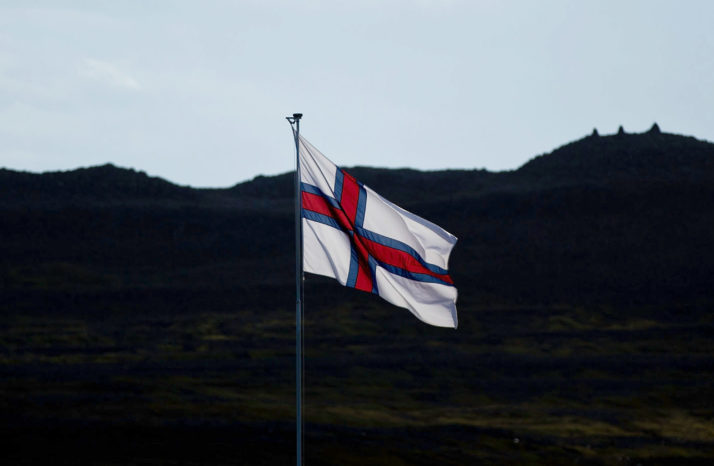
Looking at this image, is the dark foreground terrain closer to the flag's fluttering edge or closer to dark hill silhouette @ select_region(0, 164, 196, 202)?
dark hill silhouette @ select_region(0, 164, 196, 202)

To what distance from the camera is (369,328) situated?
193 feet

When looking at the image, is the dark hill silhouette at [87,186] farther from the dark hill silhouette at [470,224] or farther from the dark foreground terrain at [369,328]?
the dark foreground terrain at [369,328]

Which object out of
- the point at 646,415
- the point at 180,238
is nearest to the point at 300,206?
the point at 646,415

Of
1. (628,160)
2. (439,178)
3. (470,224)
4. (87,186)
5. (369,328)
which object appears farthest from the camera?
(439,178)

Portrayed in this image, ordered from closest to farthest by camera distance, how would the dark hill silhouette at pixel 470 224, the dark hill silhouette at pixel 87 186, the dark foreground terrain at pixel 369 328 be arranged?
the dark foreground terrain at pixel 369 328
the dark hill silhouette at pixel 470 224
the dark hill silhouette at pixel 87 186

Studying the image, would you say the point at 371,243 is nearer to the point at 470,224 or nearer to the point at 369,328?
the point at 369,328

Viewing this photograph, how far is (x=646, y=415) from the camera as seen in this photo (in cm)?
3928

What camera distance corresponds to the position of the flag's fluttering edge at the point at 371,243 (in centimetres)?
1423

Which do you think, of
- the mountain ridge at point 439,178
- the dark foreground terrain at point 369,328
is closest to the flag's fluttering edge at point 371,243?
the dark foreground terrain at point 369,328

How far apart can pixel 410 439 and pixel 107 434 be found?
9.56 metres

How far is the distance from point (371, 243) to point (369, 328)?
146 ft

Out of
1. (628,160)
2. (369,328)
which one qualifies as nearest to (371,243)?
(369,328)

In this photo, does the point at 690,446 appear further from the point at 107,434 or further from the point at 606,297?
the point at 606,297

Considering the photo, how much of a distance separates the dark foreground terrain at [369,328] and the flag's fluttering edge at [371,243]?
14.7 metres
